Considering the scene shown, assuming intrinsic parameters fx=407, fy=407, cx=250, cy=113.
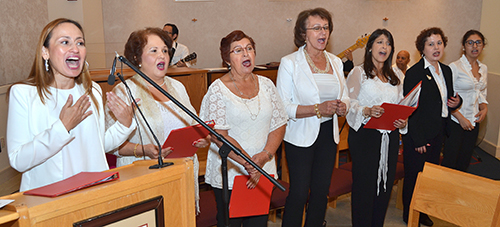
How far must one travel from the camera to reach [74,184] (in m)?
1.16

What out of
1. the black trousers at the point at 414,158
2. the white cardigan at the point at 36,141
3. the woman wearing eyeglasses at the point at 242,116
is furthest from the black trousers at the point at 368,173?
the white cardigan at the point at 36,141

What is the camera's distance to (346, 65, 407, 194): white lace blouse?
2.88m

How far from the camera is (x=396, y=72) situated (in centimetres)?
304

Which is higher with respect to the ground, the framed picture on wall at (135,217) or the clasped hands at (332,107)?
the clasped hands at (332,107)

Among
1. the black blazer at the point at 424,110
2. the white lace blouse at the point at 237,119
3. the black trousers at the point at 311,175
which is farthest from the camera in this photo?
the black blazer at the point at 424,110

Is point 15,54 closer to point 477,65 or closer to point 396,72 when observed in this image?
point 396,72

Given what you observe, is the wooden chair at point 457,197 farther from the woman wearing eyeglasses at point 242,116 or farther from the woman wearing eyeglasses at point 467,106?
the woman wearing eyeglasses at point 467,106

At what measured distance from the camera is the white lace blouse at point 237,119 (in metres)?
2.30

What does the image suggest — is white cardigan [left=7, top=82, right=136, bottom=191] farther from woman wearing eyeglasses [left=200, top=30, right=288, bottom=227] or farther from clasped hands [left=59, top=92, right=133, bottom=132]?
woman wearing eyeglasses [left=200, top=30, right=288, bottom=227]

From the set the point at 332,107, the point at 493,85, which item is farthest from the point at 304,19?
the point at 493,85

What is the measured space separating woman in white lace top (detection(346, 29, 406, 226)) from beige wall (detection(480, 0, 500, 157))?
3817 millimetres

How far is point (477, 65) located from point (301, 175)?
2688 mm

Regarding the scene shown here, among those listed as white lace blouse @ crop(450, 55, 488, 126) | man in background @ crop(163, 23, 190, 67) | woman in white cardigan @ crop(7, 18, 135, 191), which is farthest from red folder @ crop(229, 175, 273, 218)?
man in background @ crop(163, 23, 190, 67)

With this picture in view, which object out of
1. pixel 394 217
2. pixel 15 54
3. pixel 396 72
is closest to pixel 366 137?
pixel 396 72
